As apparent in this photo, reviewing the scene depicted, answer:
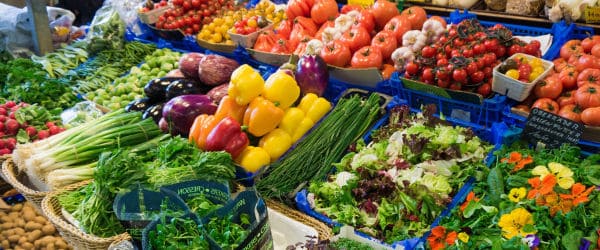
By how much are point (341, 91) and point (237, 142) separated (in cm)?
101

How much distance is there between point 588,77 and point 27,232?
3.68 m

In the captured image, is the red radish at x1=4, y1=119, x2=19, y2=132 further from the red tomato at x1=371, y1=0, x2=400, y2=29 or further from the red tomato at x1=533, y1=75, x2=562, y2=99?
the red tomato at x1=533, y1=75, x2=562, y2=99

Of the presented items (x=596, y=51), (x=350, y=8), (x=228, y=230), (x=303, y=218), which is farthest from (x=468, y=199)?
(x=350, y=8)

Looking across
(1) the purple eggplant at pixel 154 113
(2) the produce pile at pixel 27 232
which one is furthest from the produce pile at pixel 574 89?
(2) the produce pile at pixel 27 232

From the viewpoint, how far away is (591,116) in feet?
8.50

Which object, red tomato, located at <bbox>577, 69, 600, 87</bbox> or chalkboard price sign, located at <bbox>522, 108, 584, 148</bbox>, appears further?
red tomato, located at <bbox>577, 69, 600, 87</bbox>

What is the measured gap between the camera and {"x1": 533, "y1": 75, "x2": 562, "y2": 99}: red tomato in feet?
9.30

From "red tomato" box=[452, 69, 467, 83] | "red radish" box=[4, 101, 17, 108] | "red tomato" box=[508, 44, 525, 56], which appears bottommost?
"red radish" box=[4, 101, 17, 108]

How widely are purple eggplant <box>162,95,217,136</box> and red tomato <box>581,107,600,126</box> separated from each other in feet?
7.18

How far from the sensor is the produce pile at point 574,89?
265cm

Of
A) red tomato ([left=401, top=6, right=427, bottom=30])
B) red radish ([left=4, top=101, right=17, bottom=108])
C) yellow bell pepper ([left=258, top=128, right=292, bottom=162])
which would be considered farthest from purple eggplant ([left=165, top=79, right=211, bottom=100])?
red tomato ([left=401, top=6, right=427, bottom=30])

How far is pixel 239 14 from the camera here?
16.0 feet

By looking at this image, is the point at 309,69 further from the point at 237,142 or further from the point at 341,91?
the point at 237,142

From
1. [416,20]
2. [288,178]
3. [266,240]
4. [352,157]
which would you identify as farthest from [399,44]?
[266,240]
